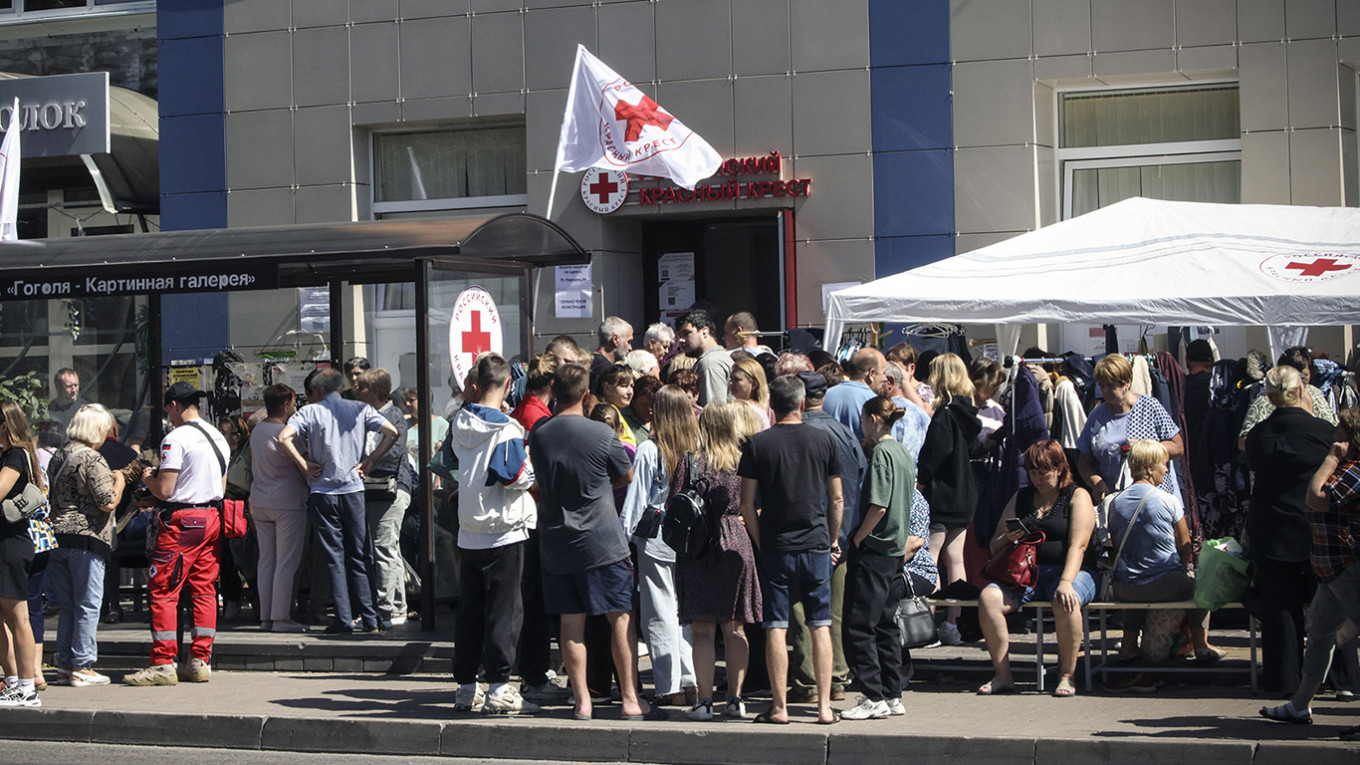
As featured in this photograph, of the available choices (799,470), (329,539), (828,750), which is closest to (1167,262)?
(799,470)

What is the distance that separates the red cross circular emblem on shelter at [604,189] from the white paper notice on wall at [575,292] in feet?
2.28

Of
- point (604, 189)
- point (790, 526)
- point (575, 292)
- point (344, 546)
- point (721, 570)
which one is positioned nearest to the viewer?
point (790, 526)

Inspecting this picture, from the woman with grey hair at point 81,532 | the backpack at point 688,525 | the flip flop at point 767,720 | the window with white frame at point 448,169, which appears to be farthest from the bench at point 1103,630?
the window with white frame at point 448,169

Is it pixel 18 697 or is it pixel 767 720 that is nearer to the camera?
pixel 767 720

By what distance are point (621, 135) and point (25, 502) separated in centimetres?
710

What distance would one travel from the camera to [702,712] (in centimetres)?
857

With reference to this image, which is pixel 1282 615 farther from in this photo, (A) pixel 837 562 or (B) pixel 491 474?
(B) pixel 491 474

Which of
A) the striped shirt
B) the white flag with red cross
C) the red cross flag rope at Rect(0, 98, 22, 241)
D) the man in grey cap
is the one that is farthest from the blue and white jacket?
the red cross flag rope at Rect(0, 98, 22, 241)

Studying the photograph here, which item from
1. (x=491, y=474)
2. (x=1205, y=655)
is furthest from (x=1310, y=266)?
(x=491, y=474)

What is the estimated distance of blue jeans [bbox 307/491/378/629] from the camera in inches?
445

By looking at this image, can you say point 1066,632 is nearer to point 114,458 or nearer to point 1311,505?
point 1311,505

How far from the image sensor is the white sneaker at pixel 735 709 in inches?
338

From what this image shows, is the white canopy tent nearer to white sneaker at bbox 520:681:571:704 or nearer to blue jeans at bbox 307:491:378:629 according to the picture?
white sneaker at bbox 520:681:571:704

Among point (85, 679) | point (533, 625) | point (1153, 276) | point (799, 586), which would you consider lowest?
point (85, 679)
